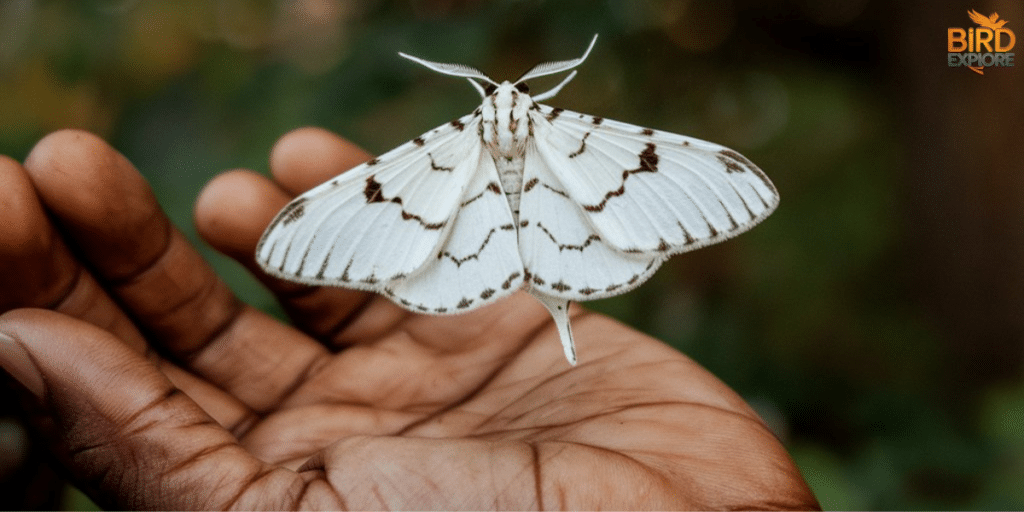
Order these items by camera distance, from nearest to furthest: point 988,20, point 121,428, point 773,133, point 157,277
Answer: point 121,428
point 157,277
point 988,20
point 773,133

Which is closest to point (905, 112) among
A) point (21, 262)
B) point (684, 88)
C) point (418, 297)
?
point (684, 88)

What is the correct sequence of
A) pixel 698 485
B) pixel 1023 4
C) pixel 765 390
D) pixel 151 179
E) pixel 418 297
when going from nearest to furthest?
pixel 698 485, pixel 418 297, pixel 151 179, pixel 1023 4, pixel 765 390

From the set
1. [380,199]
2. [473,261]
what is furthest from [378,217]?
[473,261]

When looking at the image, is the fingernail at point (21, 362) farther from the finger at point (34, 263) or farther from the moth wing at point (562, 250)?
the moth wing at point (562, 250)

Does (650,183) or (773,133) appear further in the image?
(773,133)

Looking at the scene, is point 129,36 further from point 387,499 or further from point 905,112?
point 905,112

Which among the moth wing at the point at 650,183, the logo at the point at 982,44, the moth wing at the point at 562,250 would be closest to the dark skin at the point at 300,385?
the moth wing at the point at 562,250

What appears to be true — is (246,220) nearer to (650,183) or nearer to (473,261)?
(473,261)

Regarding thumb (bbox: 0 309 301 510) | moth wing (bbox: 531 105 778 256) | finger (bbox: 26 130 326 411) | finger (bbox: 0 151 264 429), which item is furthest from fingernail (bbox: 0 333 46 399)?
moth wing (bbox: 531 105 778 256)
